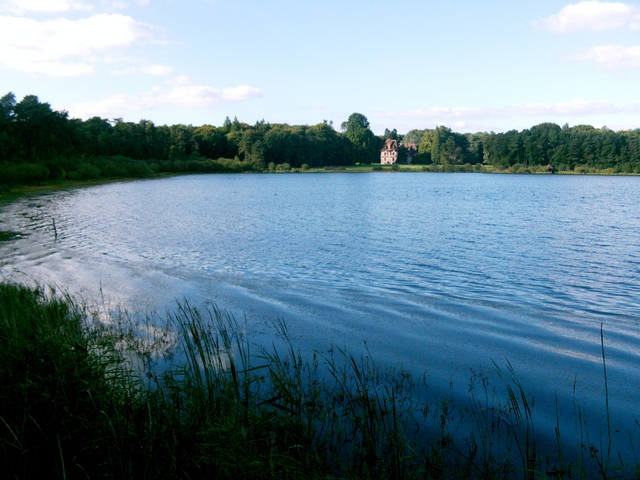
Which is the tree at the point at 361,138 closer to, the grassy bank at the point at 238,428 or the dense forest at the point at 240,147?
the dense forest at the point at 240,147

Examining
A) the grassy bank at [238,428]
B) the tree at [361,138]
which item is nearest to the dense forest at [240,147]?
the tree at [361,138]

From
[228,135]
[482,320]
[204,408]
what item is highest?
[228,135]

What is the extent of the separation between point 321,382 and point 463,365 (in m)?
2.50

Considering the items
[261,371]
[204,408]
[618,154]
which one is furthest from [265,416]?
[618,154]

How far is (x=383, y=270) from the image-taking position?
1619 centimetres

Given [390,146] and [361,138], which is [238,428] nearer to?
[361,138]

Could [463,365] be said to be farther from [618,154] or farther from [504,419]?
[618,154]

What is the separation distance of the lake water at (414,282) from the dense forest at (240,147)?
120ft

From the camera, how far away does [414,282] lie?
14.4 metres

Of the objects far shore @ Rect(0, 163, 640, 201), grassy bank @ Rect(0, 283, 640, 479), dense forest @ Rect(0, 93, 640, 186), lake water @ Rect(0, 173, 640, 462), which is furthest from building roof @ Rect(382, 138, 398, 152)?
grassy bank @ Rect(0, 283, 640, 479)

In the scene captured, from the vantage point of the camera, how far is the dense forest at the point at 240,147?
6612 cm

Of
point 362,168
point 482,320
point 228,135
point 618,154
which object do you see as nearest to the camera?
point 482,320

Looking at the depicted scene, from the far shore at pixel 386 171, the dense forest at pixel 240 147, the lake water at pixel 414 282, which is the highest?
the dense forest at pixel 240 147

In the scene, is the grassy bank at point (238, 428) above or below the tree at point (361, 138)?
below
